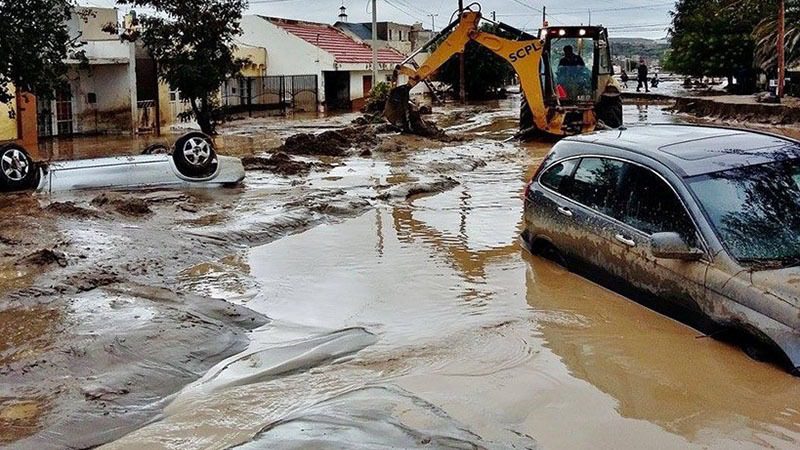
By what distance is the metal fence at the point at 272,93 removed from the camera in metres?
39.1

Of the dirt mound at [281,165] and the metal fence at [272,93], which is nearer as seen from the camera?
the dirt mound at [281,165]

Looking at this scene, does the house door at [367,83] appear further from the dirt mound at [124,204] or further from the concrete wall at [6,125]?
the dirt mound at [124,204]

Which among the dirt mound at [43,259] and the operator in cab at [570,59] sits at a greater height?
the operator in cab at [570,59]

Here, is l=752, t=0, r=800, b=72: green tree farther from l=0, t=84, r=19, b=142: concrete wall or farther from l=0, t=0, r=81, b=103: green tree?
l=0, t=84, r=19, b=142: concrete wall

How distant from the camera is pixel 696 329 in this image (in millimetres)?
6395

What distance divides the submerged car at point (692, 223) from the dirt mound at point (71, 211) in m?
6.31

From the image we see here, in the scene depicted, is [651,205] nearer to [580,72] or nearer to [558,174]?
[558,174]

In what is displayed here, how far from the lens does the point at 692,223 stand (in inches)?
253

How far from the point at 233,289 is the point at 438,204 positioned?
6.00m

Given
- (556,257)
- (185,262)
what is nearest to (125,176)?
(185,262)

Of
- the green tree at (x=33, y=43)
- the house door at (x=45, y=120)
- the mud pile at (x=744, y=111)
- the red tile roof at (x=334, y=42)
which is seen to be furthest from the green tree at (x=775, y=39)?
the house door at (x=45, y=120)

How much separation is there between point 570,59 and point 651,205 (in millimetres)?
16881

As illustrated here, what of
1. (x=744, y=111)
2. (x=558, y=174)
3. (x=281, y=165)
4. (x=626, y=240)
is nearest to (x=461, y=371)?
(x=626, y=240)

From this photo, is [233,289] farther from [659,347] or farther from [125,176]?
[125,176]
